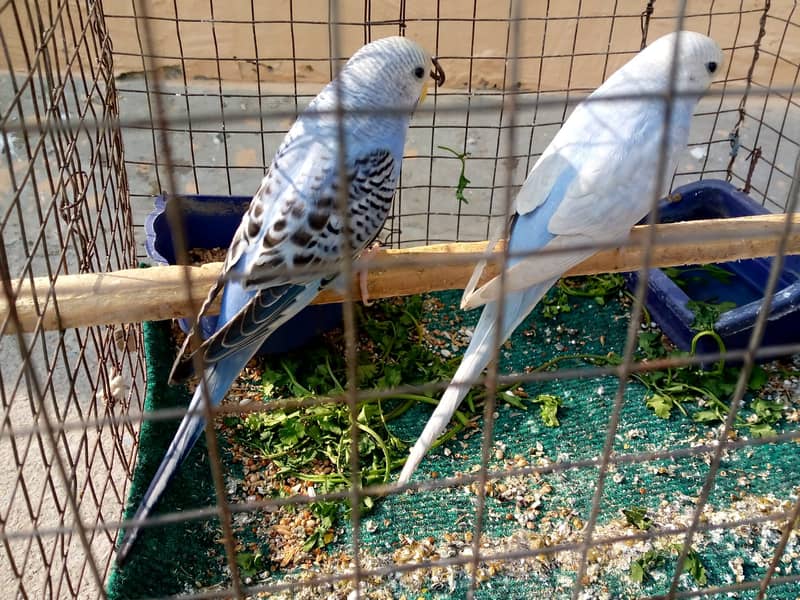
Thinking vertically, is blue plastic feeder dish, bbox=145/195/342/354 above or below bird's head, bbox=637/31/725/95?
below

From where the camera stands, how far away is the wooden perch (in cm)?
108

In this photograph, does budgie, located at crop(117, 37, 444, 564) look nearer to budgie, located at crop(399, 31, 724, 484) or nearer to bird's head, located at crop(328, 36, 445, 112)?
bird's head, located at crop(328, 36, 445, 112)

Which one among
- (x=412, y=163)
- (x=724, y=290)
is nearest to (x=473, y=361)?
(x=724, y=290)

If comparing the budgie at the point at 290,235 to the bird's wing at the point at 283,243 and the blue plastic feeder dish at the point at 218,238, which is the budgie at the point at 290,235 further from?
the blue plastic feeder dish at the point at 218,238

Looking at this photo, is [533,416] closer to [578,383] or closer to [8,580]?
[578,383]

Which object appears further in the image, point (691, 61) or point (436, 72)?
point (436, 72)

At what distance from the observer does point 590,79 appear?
338 cm

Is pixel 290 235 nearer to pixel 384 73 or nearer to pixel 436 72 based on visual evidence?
pixel 384 73

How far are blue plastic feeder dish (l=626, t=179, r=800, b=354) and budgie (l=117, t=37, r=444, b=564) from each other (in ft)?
2.55

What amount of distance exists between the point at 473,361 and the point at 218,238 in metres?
1.04

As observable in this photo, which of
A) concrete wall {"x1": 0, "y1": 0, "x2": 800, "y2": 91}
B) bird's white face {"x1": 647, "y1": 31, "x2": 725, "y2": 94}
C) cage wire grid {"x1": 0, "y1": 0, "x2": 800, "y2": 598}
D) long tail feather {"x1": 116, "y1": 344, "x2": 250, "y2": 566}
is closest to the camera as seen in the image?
long tail feather {"x1": 116, "y1": 344, "x2": 250, "y2": 566}

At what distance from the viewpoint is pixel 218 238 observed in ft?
6.63

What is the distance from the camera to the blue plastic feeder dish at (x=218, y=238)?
1.81 m

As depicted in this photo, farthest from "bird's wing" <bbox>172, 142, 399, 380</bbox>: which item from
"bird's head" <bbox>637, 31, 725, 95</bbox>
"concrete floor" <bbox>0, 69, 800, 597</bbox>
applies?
"concrete floor" <bbox>0, 69, 800, 597</bbox>
